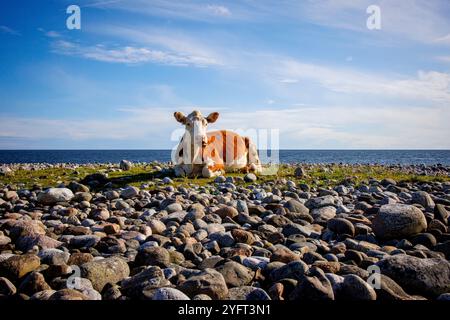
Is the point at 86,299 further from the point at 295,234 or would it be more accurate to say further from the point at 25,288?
the point at 295,234

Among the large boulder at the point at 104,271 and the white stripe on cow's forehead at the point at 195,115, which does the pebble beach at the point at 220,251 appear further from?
the white stripe on cow's forehead at the point at 195,115

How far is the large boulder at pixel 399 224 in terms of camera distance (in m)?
5.71

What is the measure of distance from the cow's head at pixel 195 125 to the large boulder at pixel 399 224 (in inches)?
391

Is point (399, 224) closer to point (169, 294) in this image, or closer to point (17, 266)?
point (169, 294)

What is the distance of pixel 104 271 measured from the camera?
3910 mm

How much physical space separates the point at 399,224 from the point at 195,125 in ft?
33.9

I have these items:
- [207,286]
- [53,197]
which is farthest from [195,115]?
[207,286]
